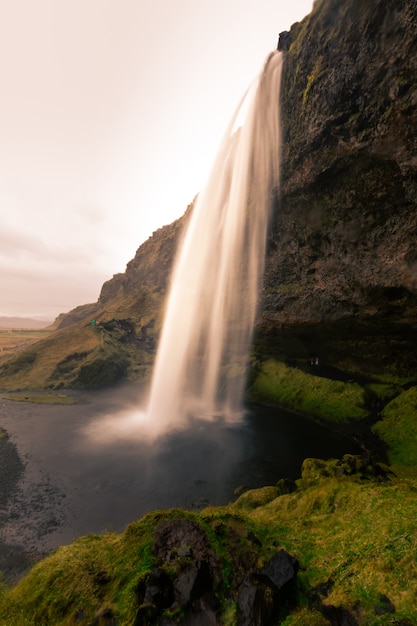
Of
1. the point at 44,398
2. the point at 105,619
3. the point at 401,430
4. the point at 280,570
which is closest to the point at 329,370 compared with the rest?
the point at 401,430

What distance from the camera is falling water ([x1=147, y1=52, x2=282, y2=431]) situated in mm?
34328

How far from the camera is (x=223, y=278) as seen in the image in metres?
43.3

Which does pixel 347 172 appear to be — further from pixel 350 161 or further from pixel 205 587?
pixel 205 587

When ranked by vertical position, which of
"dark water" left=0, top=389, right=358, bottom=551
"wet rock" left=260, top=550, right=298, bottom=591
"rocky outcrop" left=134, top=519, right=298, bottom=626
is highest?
"wet rock" left=260, top=550, right=298, bottom=591

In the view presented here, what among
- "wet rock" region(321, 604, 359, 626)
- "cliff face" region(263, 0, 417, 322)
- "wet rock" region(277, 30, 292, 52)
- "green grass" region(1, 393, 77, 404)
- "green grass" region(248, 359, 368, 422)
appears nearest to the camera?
"wet rock" region(321, 604, 359, 626)

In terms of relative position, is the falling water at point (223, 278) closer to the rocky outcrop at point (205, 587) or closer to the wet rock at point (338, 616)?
the rocky outcrop at point (205, 587)

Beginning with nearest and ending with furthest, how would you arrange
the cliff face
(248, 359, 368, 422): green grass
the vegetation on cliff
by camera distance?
the vegetation on cliff, the cliff face, (248, 359, 368, 422): green grass

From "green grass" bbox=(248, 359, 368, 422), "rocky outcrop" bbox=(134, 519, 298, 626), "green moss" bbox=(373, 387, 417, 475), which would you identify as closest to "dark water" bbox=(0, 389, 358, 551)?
"green grass" bbox=(248, 359, 368, 422)

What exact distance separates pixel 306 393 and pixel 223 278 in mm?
20314

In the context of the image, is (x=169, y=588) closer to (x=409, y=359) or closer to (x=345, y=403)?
(x=345, y=403)

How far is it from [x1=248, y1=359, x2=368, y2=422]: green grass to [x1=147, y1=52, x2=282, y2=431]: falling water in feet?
11.9

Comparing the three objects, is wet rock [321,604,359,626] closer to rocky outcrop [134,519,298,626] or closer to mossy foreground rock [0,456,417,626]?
mossy foreground rock [0,456,417,626]

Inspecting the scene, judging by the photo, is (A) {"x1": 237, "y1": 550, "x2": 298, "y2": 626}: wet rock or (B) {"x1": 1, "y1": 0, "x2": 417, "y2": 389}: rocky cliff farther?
(B) {"x1": 1, "y1": 0, "x2": 417, "y2": 389}: rocky cliff

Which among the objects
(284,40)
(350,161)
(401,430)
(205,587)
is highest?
(284,40)
